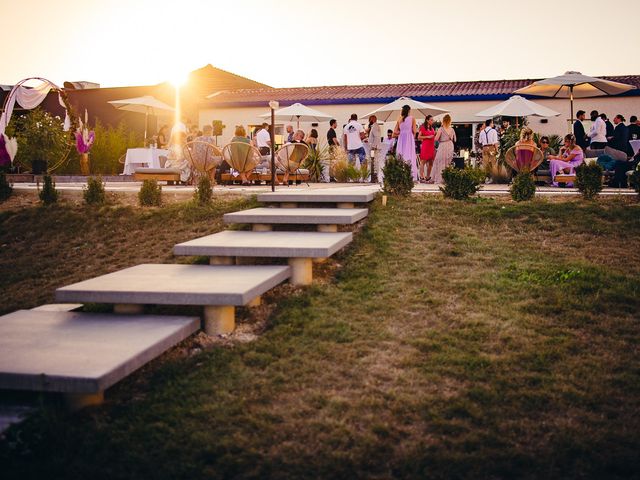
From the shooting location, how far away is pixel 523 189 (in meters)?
7.80

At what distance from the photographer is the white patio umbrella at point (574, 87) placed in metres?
12.6

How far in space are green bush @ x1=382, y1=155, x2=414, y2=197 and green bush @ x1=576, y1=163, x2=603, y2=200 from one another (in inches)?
91.4

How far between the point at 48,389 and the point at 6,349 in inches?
23.2

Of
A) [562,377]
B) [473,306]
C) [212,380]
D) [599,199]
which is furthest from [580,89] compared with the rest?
[212,380]

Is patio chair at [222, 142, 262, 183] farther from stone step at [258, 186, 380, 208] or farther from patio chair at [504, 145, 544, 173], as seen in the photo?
patio chair at [504, 145, 544, 173]

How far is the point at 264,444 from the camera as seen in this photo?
2781mm

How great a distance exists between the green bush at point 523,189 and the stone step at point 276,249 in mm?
3485

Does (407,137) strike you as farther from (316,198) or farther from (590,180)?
(316,198)

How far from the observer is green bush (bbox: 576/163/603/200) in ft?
25.6

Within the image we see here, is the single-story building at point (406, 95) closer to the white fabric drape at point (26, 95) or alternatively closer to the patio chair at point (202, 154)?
the white fabric drape at point (26, 95)

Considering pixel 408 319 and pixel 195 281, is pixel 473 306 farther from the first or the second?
pixel 195 281

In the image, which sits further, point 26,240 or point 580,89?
point 580,89

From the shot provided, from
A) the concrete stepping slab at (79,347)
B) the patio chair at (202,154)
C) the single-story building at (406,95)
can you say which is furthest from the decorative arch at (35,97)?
the concrete stepping slab at (79,347)

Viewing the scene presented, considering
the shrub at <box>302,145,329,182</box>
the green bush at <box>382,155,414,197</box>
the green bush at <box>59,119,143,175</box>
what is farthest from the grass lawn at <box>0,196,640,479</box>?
the green bush at <box>59,119,143,175</box>
